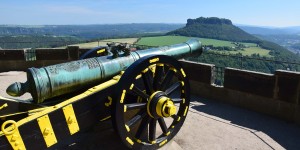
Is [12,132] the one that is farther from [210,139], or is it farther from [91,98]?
[210,139]

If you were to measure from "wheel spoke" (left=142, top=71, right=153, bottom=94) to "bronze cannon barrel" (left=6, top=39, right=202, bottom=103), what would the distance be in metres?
0.61

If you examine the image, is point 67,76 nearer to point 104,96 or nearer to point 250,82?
point 104,96

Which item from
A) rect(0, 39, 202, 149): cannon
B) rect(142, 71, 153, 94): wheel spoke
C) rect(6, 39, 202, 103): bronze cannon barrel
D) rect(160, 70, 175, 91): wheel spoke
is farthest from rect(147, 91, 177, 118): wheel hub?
rect(6, 39, 202, 103): bronze cannon barrel

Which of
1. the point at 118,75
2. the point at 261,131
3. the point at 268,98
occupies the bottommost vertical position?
the point at 261,131

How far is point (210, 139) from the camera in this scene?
5.75m

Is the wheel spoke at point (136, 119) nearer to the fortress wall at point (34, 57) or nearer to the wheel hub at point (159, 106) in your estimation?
the wheel hub at point (159, 106)

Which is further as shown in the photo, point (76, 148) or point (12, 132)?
point (76, 148)

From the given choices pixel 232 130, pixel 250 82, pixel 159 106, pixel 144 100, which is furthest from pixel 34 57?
pixel 159 106

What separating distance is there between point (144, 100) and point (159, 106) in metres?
0.25

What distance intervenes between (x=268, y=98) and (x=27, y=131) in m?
5.82

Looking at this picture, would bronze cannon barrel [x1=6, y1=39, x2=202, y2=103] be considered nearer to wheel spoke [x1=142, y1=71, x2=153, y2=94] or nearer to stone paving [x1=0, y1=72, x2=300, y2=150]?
wheel spoke [x1=142, y1=71, x2=153, y2=94]

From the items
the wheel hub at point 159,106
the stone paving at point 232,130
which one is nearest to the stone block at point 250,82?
the stone paving at point 232,130

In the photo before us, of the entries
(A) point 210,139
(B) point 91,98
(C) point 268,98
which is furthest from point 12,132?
(C) point 268,98

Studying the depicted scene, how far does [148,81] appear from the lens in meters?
4.40
